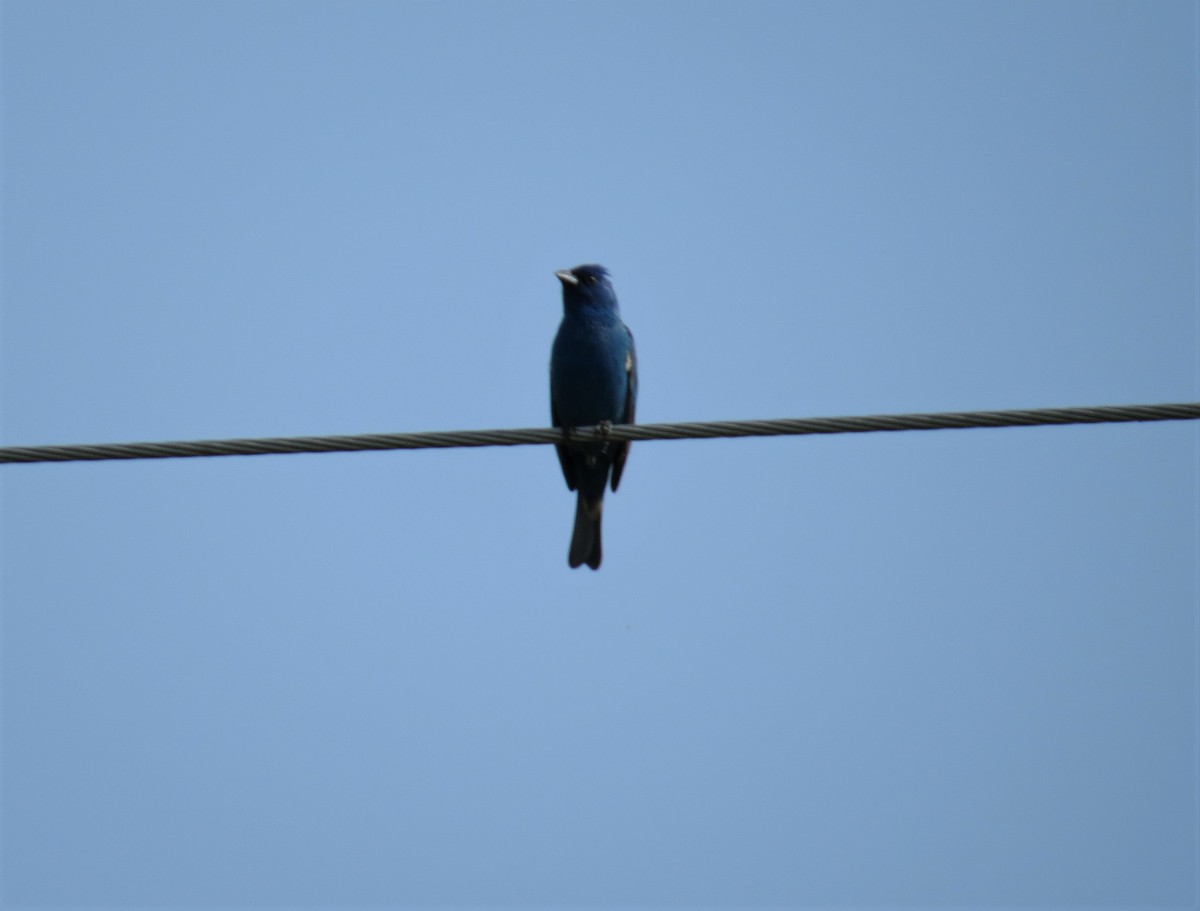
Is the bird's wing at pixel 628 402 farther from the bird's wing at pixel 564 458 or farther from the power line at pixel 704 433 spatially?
the power line at pixel 704 433

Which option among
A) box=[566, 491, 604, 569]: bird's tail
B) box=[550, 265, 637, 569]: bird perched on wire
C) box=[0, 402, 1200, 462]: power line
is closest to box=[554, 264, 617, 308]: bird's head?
box=[550, 265, 637, 569]: bird perched on wire

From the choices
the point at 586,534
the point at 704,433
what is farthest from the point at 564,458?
the point at 704,433

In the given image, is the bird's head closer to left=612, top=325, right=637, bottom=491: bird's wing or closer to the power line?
left=612, top=325, right=637, bottom=491: bird's wing

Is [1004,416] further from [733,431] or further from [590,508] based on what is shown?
[590,508]

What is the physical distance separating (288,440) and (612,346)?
3.41 metres

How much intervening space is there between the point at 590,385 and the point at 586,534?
85 centimetres

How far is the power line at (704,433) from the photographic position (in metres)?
5.05

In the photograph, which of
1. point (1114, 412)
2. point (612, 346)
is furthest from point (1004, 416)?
point (612, 346)

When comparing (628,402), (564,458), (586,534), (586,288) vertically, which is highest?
(586,288)

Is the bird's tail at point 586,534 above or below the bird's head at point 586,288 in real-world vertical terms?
below

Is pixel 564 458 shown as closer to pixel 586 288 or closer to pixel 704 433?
pixel 586 288

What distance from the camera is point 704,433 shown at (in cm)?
528

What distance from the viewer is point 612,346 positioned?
8.32 meters

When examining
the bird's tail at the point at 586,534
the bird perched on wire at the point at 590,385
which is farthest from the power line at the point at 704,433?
the bird's tail at the point at 586,534
